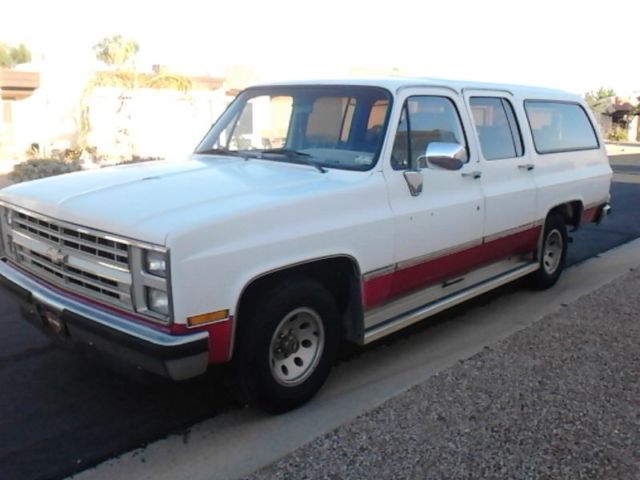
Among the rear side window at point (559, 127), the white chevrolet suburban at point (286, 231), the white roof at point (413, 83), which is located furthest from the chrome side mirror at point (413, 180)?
the rear side window at point (559, 127)

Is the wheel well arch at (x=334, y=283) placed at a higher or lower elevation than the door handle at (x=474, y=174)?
lower

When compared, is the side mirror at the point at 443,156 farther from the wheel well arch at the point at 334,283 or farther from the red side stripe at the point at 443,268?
the wheel well arch at the point at 334,283

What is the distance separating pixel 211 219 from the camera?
3254 millimetres

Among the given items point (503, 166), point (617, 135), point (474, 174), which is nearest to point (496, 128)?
point (503, 166)

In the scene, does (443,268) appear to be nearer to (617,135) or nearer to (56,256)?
(56,256)

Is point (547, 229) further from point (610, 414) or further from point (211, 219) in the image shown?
point (211, 219)

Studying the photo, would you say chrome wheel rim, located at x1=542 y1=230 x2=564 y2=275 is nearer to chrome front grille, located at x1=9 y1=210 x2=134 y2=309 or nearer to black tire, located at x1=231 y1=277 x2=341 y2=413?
black tire, located at x1=231 y1=277 x2=341 y2=413

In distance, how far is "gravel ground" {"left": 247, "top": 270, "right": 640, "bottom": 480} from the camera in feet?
10.5

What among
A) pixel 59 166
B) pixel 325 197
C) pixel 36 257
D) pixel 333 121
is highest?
pixel 333 121

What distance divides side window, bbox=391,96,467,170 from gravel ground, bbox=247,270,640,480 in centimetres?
149

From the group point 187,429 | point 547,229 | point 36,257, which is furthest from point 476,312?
point 36,257

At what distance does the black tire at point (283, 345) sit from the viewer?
3543mm

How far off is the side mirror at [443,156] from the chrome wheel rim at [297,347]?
130 cm

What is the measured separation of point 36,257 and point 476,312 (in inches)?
147
